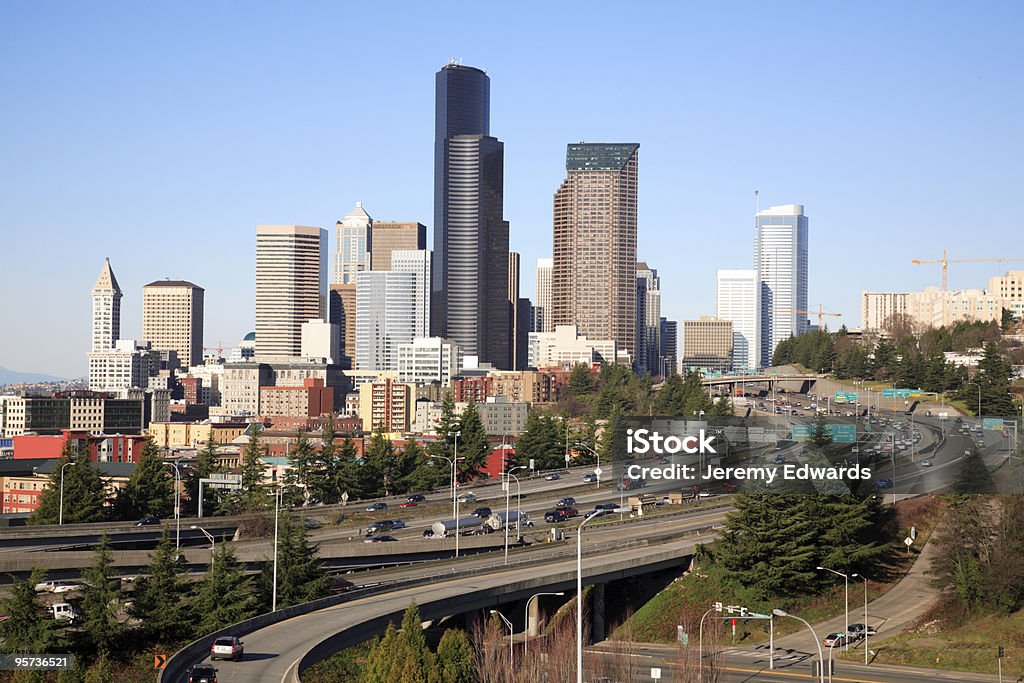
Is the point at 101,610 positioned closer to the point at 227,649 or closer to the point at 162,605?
the point at 162,605

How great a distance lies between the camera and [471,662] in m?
50.4

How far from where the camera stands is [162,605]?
59531 mm

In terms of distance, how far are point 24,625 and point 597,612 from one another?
3453cm

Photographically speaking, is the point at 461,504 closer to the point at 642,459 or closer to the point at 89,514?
the point at 642,459

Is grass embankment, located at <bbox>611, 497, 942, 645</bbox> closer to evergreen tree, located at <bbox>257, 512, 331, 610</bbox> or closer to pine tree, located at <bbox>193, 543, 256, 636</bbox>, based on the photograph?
evergreen tree, located at <bbox>257, 512, 331, 610</bbox>

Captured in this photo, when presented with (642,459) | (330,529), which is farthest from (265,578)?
(642,459)

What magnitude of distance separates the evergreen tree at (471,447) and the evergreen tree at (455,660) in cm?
8202

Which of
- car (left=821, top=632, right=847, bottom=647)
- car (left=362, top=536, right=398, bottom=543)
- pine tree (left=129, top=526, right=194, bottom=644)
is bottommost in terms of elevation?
car (left=821, top=632, right=847, bottom=647)

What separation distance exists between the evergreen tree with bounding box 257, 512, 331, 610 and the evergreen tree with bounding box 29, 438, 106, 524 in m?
38.1

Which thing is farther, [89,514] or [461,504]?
[461,504]

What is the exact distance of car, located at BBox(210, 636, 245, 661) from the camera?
48656mm

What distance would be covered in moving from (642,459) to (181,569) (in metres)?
48.1

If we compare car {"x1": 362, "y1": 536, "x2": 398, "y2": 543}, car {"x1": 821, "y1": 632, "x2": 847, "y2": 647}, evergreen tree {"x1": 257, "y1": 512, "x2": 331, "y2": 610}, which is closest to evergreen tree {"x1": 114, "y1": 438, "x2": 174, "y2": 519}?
car {"x1": 362, "y1": 536, "x2": 398, "y2": 543}

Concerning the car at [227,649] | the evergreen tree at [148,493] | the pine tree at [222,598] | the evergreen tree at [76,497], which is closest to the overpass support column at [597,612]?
the pine tree at [222,598]
